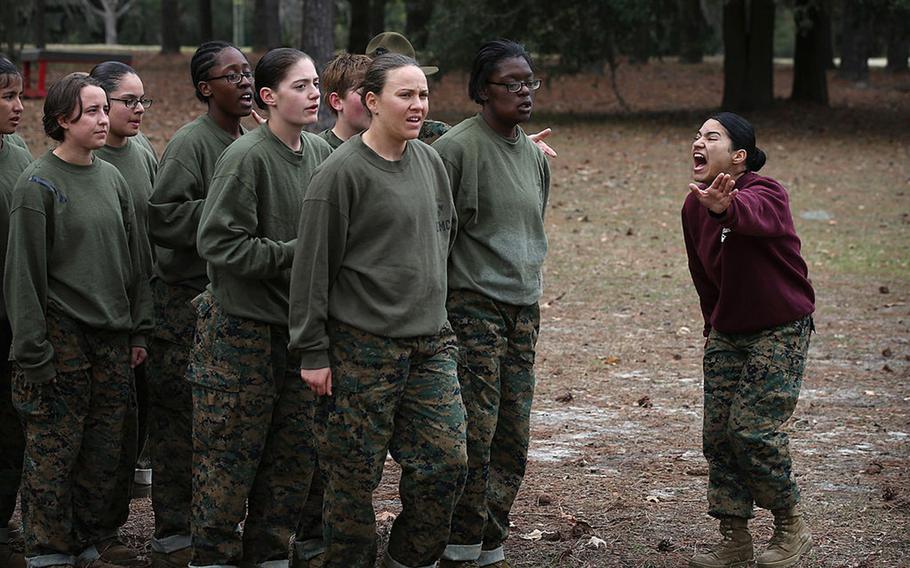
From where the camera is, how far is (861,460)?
7.45m

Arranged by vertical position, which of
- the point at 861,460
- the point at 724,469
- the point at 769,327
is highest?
the point at 769,327

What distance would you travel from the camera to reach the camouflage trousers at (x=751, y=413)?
18.2ft

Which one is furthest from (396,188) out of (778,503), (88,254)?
(778,503)

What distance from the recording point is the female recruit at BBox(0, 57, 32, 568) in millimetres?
5797

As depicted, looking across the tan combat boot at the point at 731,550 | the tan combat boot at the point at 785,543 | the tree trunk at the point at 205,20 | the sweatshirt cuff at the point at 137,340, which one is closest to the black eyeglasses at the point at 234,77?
the sweatshirt cuff at the point at 137,340

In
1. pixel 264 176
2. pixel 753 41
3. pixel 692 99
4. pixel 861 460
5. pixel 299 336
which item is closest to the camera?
pixel 299 336

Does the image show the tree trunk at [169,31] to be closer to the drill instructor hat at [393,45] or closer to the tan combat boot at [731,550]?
the drill instructor hat at [393,45]

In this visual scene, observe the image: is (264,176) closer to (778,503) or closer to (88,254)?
(88,254)

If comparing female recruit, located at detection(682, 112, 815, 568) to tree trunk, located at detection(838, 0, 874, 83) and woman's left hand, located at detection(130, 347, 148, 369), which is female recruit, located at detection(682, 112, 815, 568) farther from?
tree trunk, located at detection(838, 0, 874, 83)

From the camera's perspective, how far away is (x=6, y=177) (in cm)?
585

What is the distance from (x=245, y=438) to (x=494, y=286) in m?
1.22

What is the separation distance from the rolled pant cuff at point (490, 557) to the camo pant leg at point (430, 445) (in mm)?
625

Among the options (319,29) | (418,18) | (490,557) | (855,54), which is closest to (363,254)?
(490,557)

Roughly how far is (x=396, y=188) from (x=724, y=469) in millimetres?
2020
